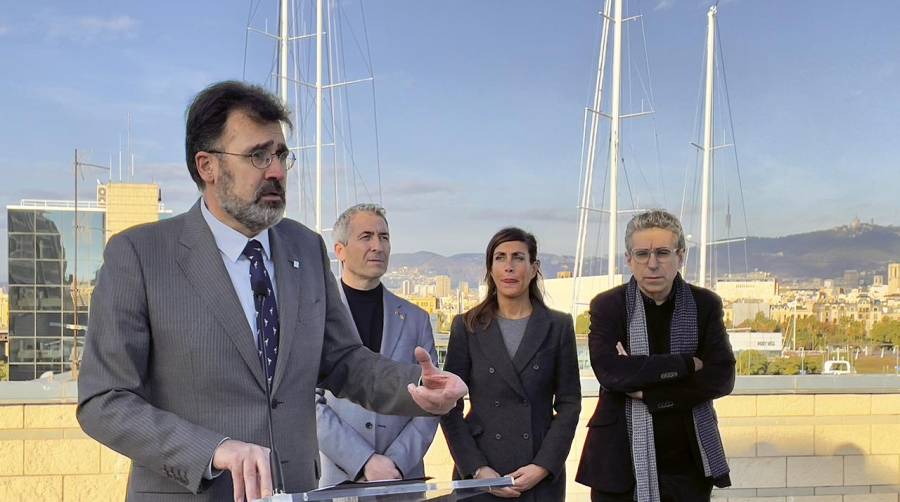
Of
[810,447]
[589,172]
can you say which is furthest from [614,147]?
[810,447]

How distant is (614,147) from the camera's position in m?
14.4

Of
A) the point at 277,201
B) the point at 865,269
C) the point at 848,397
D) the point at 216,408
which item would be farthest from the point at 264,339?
the point at 865,269

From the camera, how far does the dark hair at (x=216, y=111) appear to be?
1542 millimetres

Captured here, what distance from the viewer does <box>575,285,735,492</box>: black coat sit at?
2.64 meters

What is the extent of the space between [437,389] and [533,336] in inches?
62.4

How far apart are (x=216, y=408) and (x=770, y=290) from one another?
16131 millimetres

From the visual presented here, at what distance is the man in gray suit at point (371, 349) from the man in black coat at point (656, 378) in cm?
59

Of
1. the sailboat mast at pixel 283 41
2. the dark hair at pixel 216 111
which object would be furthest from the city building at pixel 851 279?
the dark hair at pixel 216 111

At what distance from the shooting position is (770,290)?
16.2 metres

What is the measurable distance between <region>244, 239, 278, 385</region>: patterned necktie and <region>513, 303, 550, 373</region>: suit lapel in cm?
154

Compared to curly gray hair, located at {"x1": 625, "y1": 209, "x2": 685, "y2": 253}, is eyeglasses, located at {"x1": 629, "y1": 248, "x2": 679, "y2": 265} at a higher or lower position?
lower

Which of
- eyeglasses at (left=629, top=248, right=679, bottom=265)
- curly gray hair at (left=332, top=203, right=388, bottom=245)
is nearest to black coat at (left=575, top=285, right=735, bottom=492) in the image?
eyeglasses at (left=629, top=248, right=679, bottom=265)

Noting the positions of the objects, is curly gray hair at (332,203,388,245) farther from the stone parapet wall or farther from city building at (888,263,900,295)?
city building at (888,263,900,295)

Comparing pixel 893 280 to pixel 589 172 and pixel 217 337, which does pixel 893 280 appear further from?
pixel 217 337
